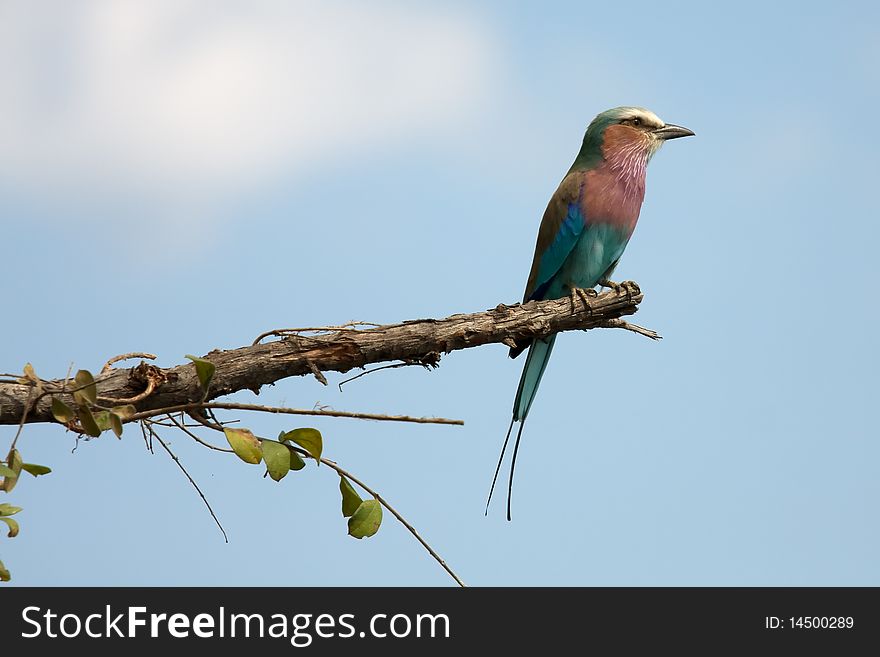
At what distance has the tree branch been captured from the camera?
239 centimetres

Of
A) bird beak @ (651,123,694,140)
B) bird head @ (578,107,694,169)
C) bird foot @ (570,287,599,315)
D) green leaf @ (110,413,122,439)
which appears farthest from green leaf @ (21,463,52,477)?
bird beak @ (651,123,694,140)

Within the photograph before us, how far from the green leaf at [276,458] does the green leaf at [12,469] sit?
1.55 ft

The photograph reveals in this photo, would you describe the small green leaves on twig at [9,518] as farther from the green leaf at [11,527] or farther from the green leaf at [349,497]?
the green leaf at [349,497]

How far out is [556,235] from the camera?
→ 3863 mm

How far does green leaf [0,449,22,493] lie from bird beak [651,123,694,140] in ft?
10.6

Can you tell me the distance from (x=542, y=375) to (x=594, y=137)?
1.15m

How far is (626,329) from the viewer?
11.0 feet

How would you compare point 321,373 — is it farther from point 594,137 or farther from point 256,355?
point 594,137

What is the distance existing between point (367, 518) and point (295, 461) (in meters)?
0.22

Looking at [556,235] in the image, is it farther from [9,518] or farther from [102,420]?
[9,518]

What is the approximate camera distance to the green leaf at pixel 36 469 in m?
1.93

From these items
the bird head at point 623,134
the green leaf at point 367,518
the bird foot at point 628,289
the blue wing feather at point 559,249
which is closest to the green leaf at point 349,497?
the green leaf at point 367,518

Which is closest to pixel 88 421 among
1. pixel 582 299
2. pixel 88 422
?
pixel 88 422

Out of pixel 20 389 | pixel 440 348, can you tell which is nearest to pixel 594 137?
pixel 440 348
